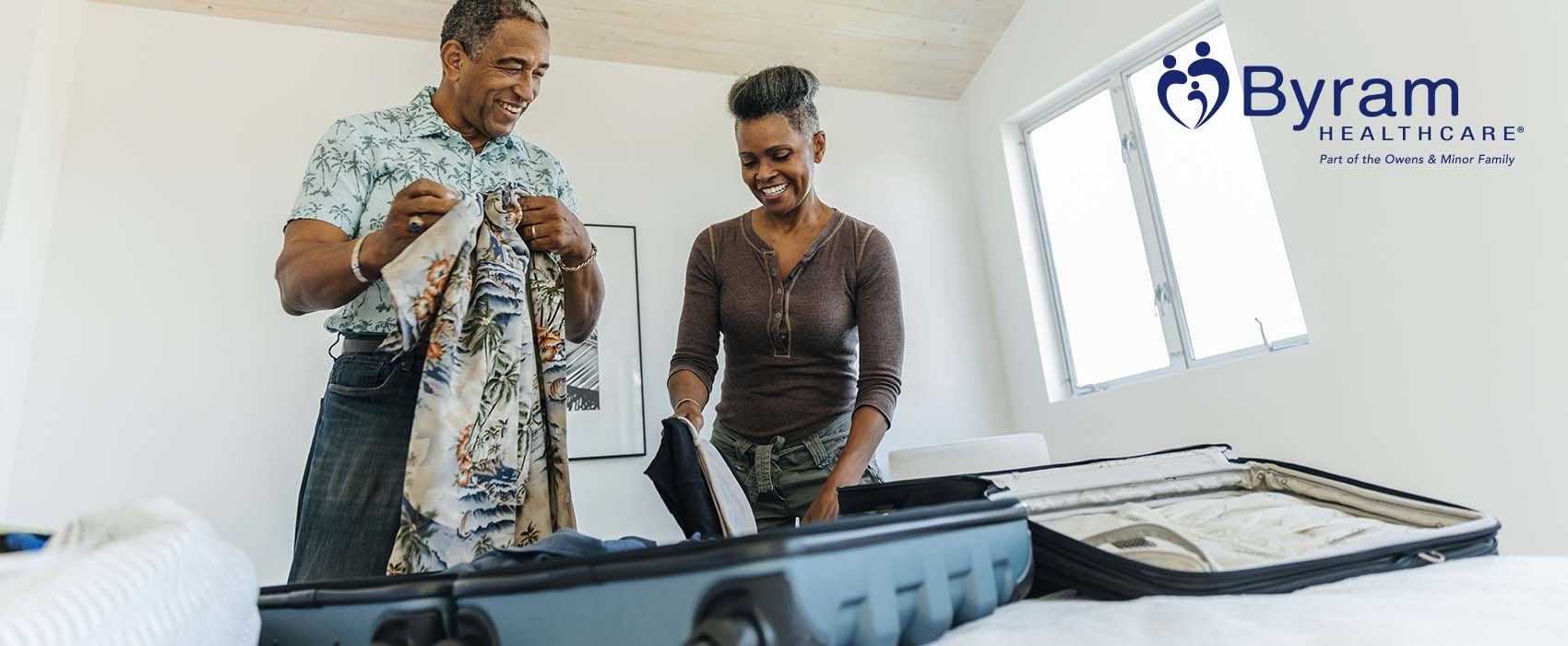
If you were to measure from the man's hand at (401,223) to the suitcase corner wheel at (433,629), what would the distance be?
1.75 feet

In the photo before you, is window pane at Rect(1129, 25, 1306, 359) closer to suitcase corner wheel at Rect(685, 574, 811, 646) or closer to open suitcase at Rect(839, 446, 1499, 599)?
open suitcase at Rect(839, 446, 1499, 599)

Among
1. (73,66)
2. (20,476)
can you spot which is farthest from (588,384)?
(73,66)

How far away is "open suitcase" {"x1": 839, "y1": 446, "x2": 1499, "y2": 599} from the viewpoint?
0.54 metres

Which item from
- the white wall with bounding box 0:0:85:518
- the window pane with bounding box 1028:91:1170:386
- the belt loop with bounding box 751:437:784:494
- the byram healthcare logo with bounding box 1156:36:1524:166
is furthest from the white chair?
the white wall with bounding box 0:0:85:518

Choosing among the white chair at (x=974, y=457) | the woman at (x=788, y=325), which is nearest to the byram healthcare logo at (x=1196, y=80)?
the white chair at (x=974, y=457)

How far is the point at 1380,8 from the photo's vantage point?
2254 millimetres

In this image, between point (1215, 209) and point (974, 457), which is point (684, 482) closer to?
point (974, 457)

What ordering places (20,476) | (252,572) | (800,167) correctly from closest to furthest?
1. (252,572)
2. (800,167)
3. (20,476)

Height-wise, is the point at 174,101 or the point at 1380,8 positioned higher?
the point at 174,101

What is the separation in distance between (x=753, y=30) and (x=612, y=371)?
4.48 feet

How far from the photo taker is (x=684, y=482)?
2.97 ft

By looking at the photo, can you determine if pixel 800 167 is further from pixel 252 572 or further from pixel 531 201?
A: pixel 252 572

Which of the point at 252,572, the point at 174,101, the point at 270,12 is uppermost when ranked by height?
the point at 270,12

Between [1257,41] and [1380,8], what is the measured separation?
0.34 meters
